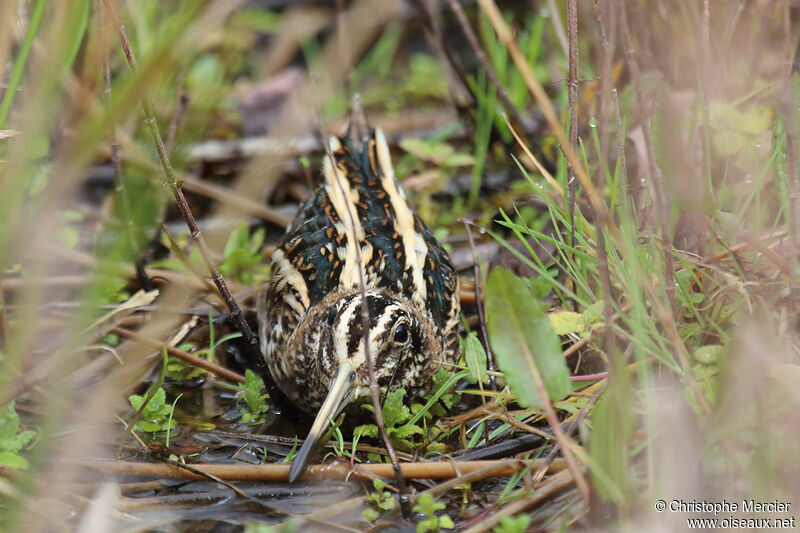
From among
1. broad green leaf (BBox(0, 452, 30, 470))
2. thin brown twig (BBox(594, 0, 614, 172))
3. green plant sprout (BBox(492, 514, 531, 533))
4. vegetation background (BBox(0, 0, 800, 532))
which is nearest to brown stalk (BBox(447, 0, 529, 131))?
vegetation background (BBox(0, 0, 800, 532))

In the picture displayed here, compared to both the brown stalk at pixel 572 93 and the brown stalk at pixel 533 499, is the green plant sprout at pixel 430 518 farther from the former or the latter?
the brown stalk at pixel 572 93

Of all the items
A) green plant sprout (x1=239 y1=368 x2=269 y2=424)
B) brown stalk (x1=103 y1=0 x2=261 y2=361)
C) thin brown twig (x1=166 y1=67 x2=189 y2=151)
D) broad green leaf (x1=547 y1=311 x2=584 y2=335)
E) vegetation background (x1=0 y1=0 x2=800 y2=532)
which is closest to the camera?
vegetation background (x1=0 y1=0 x2=800 y2=532)

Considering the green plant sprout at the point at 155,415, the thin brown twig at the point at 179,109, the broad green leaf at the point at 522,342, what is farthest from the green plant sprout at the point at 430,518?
the thin brown twig at the point at 179,109

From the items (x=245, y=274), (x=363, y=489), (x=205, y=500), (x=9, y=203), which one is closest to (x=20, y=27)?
(x=245, y=274)

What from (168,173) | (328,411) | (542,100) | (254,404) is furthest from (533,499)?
(168,173)

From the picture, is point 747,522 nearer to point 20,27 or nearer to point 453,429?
point 453,429

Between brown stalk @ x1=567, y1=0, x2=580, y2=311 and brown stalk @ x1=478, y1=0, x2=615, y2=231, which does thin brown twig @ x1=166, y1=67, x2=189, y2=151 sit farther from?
brown stalk @ x1=478, y1=0, x2=615, y2=231
